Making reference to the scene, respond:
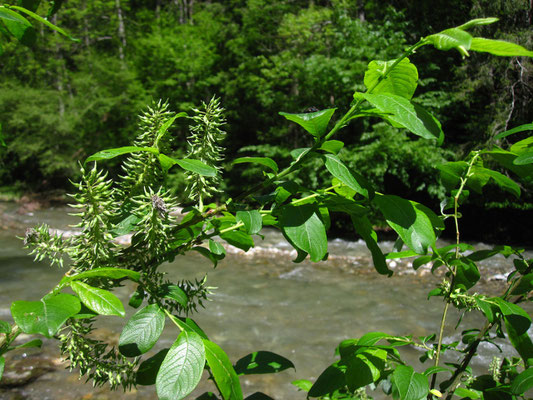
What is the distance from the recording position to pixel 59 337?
620mm

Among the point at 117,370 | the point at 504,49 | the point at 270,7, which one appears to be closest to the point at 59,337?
the point at 117,370

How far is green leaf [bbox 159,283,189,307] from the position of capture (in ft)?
2.15

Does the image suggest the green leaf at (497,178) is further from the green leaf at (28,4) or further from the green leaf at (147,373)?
the green leaf at (28,4)

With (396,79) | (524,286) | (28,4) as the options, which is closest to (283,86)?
(28,4)

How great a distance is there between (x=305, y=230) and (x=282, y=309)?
261 inches

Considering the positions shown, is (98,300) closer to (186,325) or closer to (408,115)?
(186,325)

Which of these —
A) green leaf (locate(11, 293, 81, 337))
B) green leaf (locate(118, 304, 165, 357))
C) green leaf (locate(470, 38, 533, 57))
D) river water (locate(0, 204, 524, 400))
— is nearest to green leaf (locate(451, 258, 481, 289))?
green leaf (locate(470, 38, 533, 57))

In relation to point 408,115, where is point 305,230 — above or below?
below

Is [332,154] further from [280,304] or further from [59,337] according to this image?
[280,304]

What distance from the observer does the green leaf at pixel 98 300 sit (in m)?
0.56

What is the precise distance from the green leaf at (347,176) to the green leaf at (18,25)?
533mm

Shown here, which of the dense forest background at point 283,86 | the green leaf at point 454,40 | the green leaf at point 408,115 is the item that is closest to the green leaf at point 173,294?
the green leaf at point 408,115

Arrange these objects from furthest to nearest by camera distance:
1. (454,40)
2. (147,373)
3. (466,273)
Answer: (466,273)
(147,373)
(454,40)

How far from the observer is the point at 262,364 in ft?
2.75
